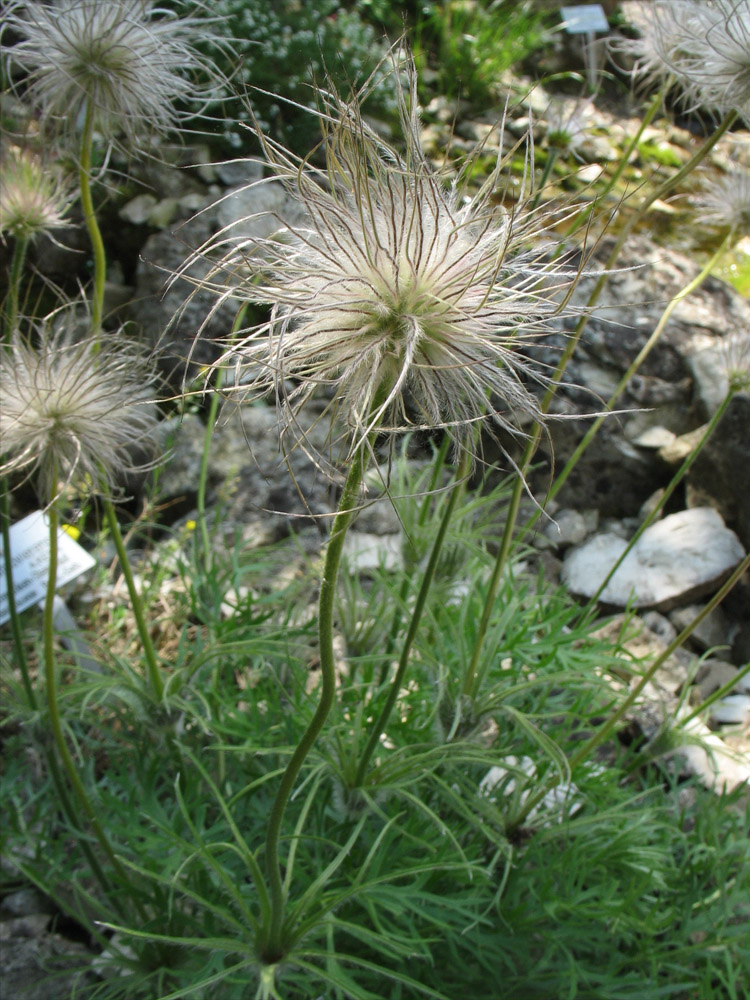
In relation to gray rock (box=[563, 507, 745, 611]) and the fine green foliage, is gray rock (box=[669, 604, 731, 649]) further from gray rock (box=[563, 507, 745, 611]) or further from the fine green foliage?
the fine green foliage

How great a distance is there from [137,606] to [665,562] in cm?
197

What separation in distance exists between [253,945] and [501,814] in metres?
0.49

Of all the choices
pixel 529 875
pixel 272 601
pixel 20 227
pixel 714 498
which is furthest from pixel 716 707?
pixel 20 227

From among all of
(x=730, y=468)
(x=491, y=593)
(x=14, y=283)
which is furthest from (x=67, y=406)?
(x=730, y=468)

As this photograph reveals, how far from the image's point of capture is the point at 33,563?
1538mm

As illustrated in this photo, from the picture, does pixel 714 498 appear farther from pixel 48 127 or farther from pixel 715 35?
pixel 48 127

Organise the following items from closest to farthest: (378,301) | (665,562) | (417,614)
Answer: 1. (378,301)
2. (417,614)
3. (665,562)

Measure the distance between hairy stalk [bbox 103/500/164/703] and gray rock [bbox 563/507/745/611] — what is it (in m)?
1.64

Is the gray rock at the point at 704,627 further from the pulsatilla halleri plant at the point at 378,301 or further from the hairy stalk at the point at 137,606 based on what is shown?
the pulsatilla halleri plant at the point at 378,301

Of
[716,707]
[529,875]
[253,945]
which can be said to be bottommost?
[716,707]

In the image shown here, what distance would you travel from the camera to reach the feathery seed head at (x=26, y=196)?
1.23 metres

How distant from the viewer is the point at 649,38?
1.44 m

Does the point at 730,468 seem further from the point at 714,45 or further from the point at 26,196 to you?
the point at 26,196

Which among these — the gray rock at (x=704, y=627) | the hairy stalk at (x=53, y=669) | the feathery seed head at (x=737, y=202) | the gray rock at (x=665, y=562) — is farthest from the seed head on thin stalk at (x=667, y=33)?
the gray rock at (x=704, y=627)
